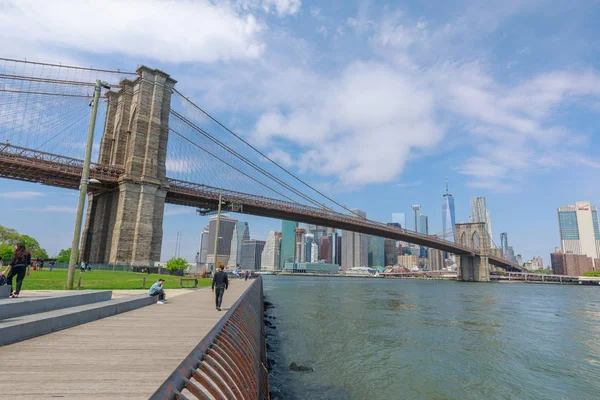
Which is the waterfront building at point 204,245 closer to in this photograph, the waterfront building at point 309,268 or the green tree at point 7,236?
the waterfront building at point 309,268

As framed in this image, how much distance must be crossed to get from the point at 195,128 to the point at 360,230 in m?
34.9

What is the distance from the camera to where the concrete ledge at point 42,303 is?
593 centimetres

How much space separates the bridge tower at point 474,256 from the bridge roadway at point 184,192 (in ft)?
79.9

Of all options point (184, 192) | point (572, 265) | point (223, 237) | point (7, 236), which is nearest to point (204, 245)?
point (223, 237)

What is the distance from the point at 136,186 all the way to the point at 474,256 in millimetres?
87874

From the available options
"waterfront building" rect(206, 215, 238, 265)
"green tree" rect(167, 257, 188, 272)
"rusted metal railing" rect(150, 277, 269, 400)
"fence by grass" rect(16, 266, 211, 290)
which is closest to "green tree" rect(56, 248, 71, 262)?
"green tree" rect(167, 257, 188, 272)

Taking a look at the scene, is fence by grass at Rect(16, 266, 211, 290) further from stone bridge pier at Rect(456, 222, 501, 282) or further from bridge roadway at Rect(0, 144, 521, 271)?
stone bridge pier at Rect(456, 222, 501, 282)

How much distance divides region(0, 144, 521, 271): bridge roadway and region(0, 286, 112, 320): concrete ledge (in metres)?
29.7

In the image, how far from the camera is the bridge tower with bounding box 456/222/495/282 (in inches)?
3573

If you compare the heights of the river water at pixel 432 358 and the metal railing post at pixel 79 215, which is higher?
the metal railing post at pixel 79 215

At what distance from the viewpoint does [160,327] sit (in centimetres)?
717

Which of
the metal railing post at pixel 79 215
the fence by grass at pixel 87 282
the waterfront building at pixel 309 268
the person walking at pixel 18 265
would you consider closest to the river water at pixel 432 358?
the person walking at pixel 18 265

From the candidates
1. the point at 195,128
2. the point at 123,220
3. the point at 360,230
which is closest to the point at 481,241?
the point at 360,230

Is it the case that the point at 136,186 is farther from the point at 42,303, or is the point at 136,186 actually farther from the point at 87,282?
the point at 42,303
